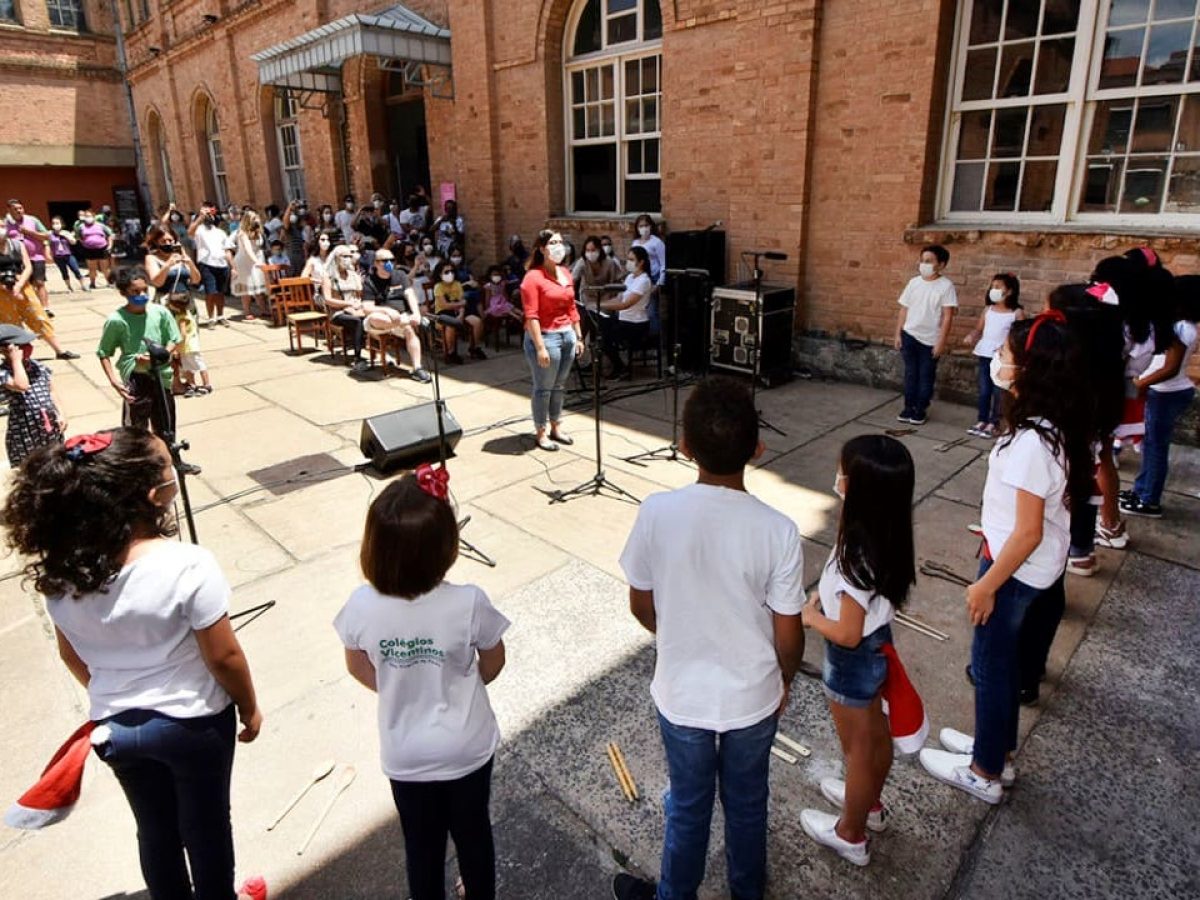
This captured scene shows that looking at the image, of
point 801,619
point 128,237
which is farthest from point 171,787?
point 128,237

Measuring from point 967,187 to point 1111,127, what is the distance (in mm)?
1239

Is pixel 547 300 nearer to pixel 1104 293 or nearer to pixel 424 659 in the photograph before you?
pixel 1104 293

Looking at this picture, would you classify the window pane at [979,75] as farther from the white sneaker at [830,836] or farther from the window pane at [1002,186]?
the white sneaker at [830,836]

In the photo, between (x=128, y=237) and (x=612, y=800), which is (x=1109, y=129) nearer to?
(x=612, y=800)

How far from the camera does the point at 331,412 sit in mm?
7898

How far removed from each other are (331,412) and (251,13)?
47.3 ft

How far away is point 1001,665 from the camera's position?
2.51 meters

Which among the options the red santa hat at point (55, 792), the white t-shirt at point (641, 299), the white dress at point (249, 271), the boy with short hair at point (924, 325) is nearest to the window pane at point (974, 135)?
the boy with short hair at point (924, 325)

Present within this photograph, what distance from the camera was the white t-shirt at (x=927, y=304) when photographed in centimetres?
666

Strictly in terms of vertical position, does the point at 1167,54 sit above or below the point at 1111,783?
above

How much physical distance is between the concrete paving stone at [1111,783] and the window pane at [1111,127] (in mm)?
4682

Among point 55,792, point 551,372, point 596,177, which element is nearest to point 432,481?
point 55,792

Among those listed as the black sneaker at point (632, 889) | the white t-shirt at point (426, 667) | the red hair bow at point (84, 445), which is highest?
the red hair bow at point (84, 445)

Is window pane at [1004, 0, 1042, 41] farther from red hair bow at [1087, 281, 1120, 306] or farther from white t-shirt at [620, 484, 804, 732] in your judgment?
white t-shirt at [620, 484, 804, 732]
